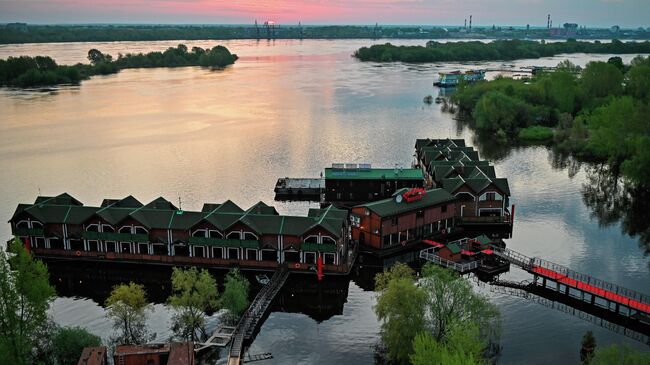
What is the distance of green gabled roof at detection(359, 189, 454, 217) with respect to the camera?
40.4 m

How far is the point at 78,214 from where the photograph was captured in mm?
39062

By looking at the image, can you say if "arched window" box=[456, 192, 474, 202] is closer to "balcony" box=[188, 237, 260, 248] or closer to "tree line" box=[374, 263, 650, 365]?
"balcony" box=[188, 237, 260, 248]

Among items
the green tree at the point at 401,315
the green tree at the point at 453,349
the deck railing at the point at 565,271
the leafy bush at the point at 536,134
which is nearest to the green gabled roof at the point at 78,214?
the green tree at the point at 401,315

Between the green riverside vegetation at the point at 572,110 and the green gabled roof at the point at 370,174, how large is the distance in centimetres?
2425

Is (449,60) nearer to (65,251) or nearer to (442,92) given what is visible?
(442,92)

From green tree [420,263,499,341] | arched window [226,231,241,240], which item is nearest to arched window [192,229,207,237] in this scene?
arched window [226,231,241,240]

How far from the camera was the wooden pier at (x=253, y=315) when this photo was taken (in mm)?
28005

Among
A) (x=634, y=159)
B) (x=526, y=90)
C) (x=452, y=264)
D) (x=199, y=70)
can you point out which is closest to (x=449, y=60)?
(x=199, y=70)

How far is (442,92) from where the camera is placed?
12175cm

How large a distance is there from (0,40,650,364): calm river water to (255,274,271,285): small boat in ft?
5.63

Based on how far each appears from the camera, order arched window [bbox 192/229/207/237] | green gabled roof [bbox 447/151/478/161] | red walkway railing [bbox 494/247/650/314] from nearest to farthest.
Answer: red walkway railing [bbox 494/247/650/314] < arched window [bbox 192/229/207/237] < green gabled roof [bbox 447/151/478/161]

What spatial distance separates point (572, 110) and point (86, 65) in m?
112

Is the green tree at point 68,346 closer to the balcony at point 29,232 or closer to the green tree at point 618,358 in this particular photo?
the balcony at point 29,232

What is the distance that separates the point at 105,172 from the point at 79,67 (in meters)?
92.7
